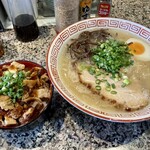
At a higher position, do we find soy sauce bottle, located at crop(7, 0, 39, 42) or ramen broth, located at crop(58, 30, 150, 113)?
soy sauce bottle, located at crop(7, 0, 39, 42)

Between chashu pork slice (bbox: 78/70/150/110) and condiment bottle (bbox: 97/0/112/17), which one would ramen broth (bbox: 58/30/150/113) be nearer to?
chashu pork slice (bbox: 78/70/150/110)

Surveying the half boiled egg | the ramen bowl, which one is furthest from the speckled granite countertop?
the half boiled egg

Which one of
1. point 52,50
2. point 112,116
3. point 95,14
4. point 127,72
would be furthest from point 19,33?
point 112,116

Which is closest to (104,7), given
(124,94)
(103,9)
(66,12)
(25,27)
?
(103,9)

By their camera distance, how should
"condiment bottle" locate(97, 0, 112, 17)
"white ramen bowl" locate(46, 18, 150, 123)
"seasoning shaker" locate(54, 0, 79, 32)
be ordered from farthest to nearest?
"condiment bottle" locate(97, 0, 112, 17) → "seasoning shaker" locate(54, 0, 79, 32) → "white ramen bowl" locate(46, 18, 150, 123)

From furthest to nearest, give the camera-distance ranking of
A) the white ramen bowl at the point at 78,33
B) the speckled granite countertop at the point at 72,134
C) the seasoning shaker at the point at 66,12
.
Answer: the seasoning shaker at the point at 66,12, the speckled granite countertop at the point at 72,134, the white ramen bowl at the point at 78,33

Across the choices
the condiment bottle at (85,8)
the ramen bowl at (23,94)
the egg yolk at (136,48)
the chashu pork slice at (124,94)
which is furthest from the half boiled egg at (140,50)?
the ramen bowl at (23,94)

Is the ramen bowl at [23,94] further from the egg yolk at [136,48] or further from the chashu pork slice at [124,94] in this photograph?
the egg yolk at [136,48]
